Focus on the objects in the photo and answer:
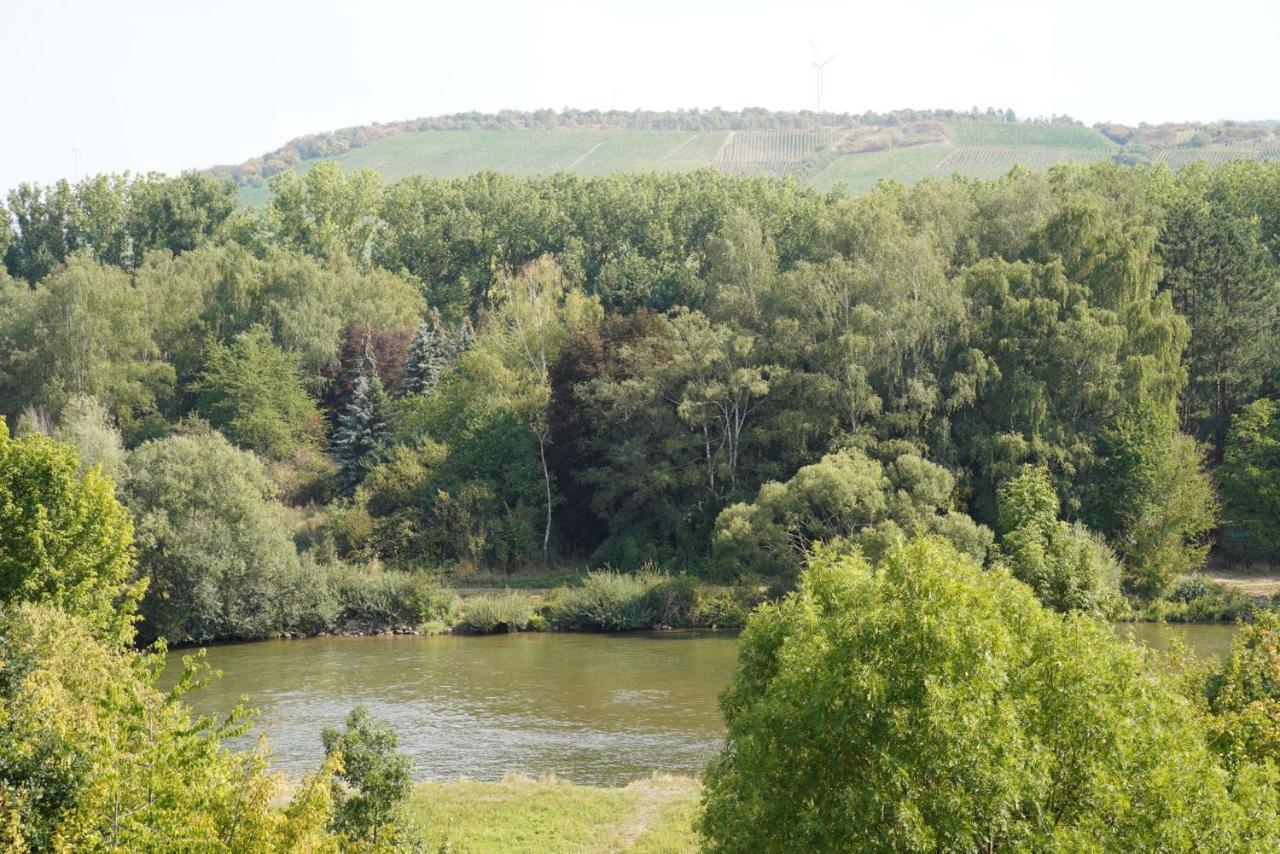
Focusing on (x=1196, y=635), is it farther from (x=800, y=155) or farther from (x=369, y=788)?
(x=800, y=155)

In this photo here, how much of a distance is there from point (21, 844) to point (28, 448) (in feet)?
77.6

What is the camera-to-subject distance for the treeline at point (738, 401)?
52.8m

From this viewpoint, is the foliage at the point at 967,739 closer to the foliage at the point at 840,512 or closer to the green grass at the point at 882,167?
the foliage at the point at 840,512

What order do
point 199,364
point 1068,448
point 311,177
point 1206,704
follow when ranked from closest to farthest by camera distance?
point 1206,704, point 1068,448, point 199,364, point 311,177

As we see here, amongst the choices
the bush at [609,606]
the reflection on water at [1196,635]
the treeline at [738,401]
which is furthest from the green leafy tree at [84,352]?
the reflection on water at [1196,635]

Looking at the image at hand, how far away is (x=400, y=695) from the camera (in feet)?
140

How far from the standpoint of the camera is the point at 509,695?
141 feet

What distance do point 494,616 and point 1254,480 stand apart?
33365mm

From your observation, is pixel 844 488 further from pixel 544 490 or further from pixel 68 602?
pixel 68 602

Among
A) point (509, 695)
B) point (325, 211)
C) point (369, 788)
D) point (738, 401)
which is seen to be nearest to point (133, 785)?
point (369, 788)

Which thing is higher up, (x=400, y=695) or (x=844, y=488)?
(x=844, y=488)

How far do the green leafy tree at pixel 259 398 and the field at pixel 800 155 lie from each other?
241 ft

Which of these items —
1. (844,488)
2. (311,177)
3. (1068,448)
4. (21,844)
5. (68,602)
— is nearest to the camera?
(21,844)

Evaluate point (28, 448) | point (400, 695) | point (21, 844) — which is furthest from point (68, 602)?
point (21, 844)
